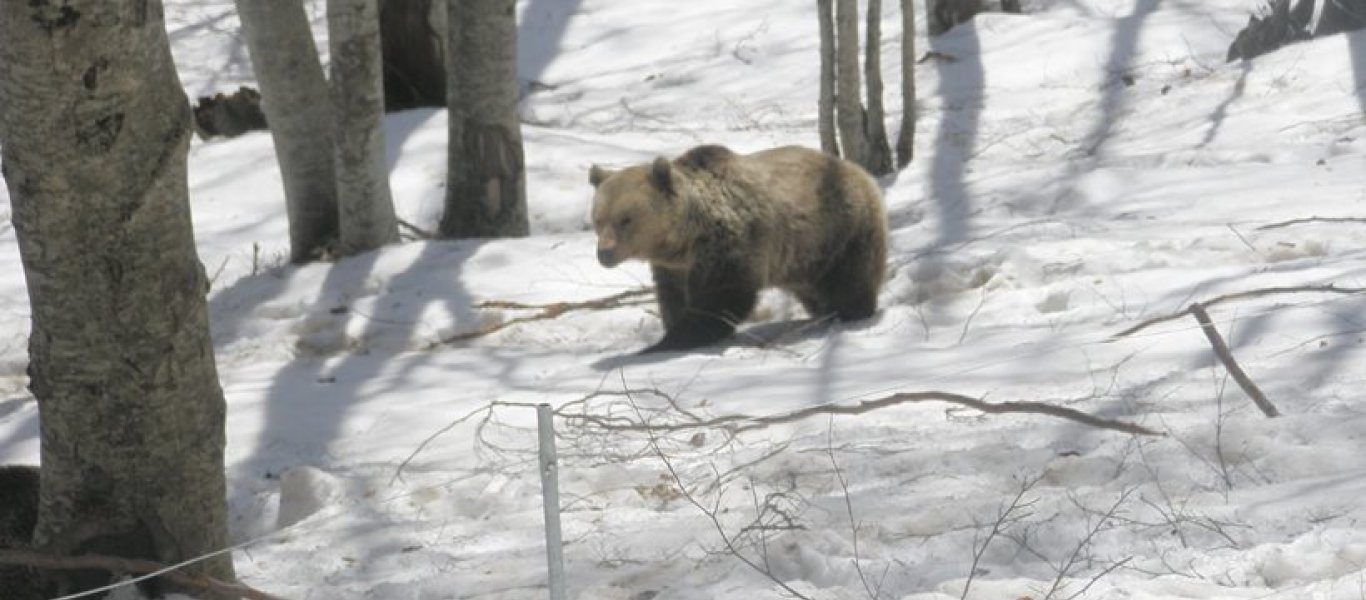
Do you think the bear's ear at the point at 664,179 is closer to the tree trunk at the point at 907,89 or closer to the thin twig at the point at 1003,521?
the thin twig at the point at 1003,521

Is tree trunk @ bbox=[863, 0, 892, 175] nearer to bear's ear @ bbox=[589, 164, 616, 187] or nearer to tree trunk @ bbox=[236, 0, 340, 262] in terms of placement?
bear's ear @ bbox=[589, 164, 616, 187]

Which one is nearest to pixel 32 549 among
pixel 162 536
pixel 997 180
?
pixel 162 536

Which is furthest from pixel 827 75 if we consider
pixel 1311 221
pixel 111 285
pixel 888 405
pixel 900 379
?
pixel 111 285

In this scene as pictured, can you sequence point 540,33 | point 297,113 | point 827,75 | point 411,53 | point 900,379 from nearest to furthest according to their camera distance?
1. point 900,379
2. point 297,113
3. point 827,75
4. point 411,53
5. point 540,33

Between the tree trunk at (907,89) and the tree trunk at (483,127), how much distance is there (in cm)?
277

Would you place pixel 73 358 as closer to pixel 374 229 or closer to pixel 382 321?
pixel 382 321

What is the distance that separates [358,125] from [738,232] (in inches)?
102

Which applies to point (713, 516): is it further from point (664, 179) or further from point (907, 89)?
point (907, 89)

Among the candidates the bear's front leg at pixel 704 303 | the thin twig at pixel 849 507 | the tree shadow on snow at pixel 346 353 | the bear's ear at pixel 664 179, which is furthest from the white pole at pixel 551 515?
the bear's ear at pixel 664 179

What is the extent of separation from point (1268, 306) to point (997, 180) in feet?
14.4

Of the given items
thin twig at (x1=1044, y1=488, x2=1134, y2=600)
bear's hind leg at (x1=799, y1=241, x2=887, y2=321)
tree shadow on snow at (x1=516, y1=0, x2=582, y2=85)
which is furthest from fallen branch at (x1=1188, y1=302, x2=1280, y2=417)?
tree shadow on snow at (x1=516, y1=0, x2=582, y2=85)

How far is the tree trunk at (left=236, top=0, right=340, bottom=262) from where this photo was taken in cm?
960

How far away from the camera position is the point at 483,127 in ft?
33.9

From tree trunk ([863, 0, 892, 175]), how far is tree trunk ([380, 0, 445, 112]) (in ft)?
11.9
